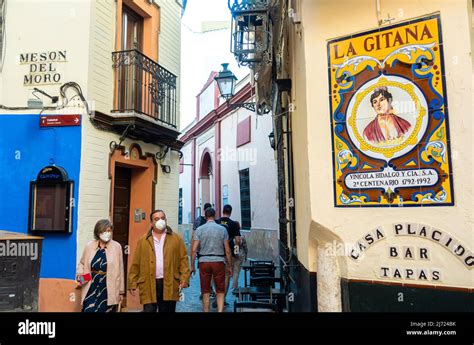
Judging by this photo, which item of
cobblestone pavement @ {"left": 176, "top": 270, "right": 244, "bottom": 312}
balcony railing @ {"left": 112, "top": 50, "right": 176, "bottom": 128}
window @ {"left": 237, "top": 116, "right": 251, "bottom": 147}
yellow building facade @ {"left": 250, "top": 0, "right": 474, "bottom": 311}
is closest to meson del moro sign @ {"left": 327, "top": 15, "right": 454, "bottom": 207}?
yellow building facade @ {"left": 250, "top": 0, "right": 474, "bottom": 311}

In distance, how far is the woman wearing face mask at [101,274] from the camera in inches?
160

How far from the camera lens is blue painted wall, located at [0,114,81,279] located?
18.6 feet

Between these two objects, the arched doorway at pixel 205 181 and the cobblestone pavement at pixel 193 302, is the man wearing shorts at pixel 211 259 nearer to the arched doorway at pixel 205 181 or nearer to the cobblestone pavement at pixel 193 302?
the cobblestone pavement at pixel 193 302

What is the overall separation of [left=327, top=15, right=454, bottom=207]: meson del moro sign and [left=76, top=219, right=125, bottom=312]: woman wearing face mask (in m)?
2.57

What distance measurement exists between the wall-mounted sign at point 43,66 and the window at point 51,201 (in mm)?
1399

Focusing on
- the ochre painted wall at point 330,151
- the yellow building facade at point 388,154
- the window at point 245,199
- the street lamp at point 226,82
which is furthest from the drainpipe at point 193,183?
the yellow building facade at point 388,154

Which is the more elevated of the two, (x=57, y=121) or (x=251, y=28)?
(x=251, y=28)

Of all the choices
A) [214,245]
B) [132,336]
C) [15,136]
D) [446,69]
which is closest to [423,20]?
[446,69]

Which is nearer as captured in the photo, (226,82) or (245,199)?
(226,82)

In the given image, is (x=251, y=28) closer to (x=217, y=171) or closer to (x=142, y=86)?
(x=142, y=86)

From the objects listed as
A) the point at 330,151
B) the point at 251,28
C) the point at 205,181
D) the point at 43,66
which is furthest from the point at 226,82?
the point at 205,181

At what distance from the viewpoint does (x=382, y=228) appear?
2926 millimetres

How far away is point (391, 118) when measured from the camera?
114 inches

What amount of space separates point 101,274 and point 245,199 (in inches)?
357
